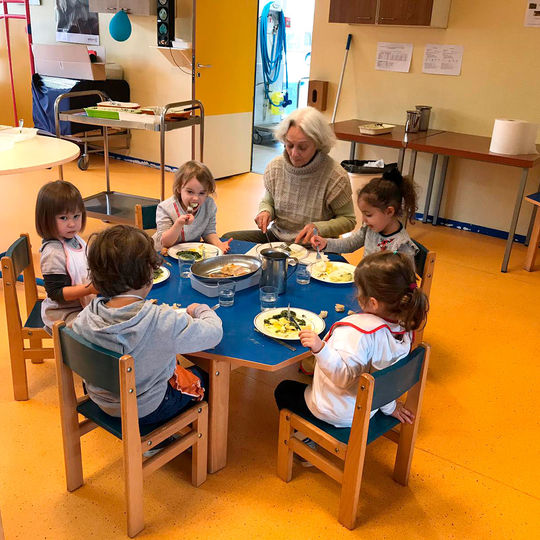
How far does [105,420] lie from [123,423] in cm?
20

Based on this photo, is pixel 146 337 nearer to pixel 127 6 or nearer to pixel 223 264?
pixel 223 264

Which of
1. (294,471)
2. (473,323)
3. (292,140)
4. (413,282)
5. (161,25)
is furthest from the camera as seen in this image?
(161,25)

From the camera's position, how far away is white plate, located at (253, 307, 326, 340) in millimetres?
1726

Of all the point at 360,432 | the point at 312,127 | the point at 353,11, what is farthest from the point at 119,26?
the point at 360,432

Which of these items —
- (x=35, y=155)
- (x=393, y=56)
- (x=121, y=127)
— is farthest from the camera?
(x=393, y=56)

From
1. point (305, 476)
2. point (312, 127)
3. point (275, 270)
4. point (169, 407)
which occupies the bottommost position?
point (305, 476)

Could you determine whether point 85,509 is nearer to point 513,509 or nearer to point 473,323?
point 513,509

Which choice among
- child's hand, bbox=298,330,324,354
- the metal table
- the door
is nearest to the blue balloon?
the door

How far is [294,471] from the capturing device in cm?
200

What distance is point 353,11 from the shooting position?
14.6 feet

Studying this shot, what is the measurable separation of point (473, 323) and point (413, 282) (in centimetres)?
177

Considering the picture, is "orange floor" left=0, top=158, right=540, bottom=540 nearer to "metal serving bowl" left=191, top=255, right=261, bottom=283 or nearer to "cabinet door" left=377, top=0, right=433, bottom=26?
"metal serving bowl" left=191, top=255, right=261, bottom=283

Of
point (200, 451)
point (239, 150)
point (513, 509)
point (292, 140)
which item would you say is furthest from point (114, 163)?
point (513, 509)

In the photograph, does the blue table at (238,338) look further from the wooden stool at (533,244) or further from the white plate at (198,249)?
the wooden stool at (533,244)
